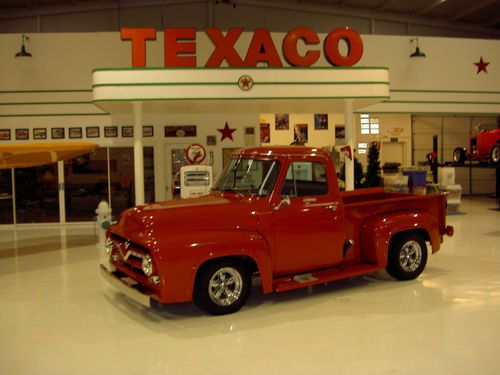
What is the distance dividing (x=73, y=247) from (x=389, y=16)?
16.8m

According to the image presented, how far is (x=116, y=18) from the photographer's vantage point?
2025 cm

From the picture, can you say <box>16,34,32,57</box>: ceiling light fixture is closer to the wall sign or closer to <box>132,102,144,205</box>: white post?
the wall sign

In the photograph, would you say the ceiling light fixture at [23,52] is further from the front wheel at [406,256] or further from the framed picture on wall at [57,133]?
the front wheel at [406,256]

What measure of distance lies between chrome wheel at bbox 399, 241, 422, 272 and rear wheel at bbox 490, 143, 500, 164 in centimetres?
838

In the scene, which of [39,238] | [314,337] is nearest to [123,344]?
[314,337]

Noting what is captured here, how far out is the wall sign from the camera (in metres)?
11.8

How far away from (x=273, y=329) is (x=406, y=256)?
9.20 feet

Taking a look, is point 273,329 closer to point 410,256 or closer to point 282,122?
point 410,256

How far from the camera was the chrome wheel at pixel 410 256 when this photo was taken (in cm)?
741

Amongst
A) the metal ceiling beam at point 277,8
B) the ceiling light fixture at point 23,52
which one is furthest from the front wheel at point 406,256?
the metal ceiling beam at point 277,8

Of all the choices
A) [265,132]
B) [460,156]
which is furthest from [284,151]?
[265,132]

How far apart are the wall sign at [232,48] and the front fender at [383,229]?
571 cm

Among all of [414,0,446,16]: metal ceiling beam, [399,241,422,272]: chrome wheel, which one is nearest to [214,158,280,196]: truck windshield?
[399,241,422,272]: chrome wheel

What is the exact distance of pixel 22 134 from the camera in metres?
14.8
